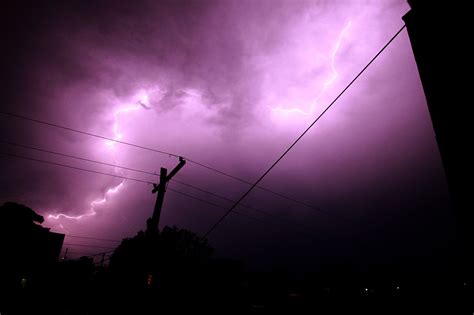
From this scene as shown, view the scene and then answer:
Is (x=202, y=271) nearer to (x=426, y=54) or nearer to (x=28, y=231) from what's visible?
(x=28, y=231)

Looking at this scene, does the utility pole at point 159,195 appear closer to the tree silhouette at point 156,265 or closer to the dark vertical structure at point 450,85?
the tree silhouette at point 156,265

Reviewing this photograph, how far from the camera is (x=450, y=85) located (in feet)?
15.6

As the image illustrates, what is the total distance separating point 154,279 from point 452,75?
14.0 m

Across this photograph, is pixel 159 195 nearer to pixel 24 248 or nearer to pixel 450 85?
pixel 450 85

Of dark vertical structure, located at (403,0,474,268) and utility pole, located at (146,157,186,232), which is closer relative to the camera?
dark vertical structure, located at (403,0,474,268)

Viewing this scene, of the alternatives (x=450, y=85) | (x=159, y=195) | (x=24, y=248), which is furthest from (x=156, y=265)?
(x=24, y=248)

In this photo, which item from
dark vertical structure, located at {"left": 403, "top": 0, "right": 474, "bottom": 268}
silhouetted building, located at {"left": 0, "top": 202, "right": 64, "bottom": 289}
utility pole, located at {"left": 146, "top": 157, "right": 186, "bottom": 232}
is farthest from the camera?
silhouetted building, located at {"left": 0, "top": 202, "right": 64, "bottom": 289}

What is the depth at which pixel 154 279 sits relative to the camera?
42.0 ft

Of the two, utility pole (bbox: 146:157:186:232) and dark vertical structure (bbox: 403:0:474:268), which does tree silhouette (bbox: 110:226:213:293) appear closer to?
utility pole (bbox: 146:157:186:232)

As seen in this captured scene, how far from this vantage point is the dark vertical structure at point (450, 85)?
14.1 ft

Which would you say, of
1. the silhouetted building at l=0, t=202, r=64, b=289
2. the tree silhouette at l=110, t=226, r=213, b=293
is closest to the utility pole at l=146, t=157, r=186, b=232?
the tree silhouette at l=110, t=226, r=213, b=293

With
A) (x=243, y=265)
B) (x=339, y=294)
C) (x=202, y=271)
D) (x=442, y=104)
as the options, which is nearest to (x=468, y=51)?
(x=442, y=104)

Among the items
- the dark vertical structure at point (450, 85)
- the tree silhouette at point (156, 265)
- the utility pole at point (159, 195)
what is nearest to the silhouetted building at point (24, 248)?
the tree silhouette at point (156, 265)

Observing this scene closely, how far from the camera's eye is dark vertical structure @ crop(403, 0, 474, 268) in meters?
4.30
